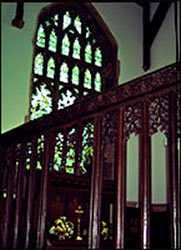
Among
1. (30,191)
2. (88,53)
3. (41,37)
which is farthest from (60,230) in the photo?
(88,53)

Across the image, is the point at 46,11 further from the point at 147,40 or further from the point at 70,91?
the point at 147,40

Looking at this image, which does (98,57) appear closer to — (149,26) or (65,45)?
(65,45)

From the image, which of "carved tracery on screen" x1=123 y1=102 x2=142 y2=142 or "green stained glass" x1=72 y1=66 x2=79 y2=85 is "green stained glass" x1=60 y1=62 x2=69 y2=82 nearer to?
"green stained glass" x1=72 y1=66 x2=79 y2=85

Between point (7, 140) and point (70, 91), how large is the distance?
4300 mm

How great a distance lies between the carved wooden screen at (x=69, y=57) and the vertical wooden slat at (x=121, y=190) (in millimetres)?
4516

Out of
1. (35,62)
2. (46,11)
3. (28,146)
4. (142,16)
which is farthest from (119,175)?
(142,16)

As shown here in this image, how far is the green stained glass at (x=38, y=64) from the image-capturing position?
285 inches

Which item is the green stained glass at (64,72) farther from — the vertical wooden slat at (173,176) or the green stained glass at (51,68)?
the vertical wooden slat at (173,176)

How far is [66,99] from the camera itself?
24.7ft

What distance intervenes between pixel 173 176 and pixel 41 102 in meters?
5.15

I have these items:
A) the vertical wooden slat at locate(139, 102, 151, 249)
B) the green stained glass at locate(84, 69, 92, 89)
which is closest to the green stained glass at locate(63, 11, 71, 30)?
the green stained glass at locate(84, 69, 92, 89)

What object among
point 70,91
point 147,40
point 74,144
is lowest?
point 74,144

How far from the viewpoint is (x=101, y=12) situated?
8.10 metres

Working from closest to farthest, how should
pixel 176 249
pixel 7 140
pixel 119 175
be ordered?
pixel 176 249 < pixel 119 175 < pixel 7 140
